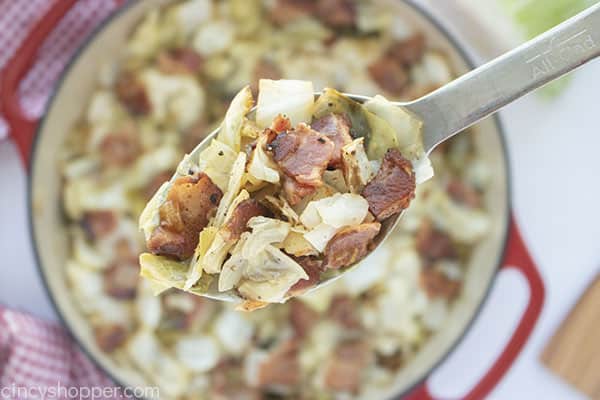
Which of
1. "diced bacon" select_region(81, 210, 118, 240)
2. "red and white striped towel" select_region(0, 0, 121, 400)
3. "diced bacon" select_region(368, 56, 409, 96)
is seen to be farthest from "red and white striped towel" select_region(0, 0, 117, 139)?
"diced bacon" select_region(368, 56, 409, 96)

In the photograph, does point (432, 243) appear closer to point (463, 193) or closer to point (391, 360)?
point (463, 193)

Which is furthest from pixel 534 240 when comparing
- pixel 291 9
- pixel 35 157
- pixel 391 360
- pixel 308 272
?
pixel 35 157

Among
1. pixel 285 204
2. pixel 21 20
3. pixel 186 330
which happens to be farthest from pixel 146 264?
pixel 21 20

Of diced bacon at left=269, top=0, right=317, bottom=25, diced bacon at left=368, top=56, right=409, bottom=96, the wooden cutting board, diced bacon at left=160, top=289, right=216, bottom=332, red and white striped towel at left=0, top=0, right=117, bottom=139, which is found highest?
red and white striped towel at left=0, top=0, right=117, bottom=139

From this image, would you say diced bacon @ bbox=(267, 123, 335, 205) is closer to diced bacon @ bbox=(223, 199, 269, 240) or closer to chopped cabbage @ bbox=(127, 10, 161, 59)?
diced bacon @ bbox=(223, 199, 269, 240)

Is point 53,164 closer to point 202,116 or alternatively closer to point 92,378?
point 202,116
